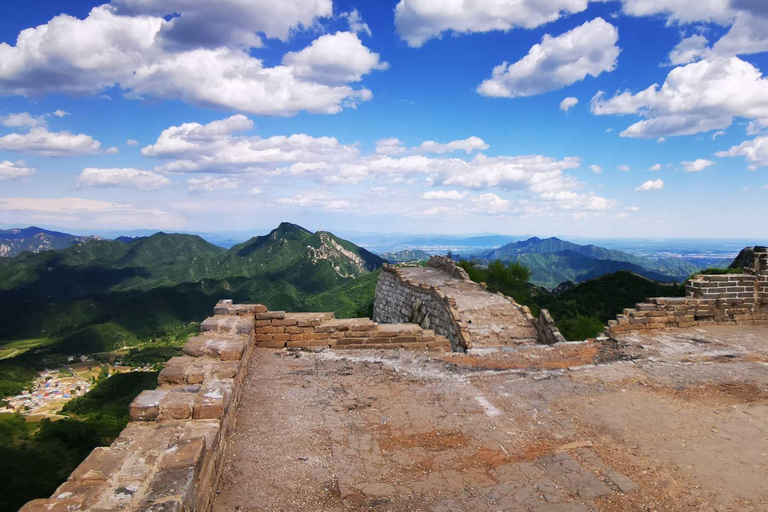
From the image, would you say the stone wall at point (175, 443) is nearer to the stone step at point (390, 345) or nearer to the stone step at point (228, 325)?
the stone step at point (228, 325)

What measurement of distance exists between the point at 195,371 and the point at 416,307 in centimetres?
1119

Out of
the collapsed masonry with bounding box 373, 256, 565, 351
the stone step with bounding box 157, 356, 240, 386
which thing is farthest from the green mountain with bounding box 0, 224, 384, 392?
the stone step with bounding box 157, 356, 240, 386

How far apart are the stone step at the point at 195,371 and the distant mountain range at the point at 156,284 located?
34517mm

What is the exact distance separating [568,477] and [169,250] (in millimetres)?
142578

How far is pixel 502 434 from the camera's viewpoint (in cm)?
470

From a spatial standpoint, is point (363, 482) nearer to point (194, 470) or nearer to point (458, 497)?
point (458, 497)

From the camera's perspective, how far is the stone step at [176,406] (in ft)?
12.0

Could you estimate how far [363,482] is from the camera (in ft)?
12.4

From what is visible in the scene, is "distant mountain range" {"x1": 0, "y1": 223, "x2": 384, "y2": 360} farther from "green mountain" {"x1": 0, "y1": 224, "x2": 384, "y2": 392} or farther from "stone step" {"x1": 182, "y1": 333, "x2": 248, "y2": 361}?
"stone step" {"x1": 182, "y1": 333, "x2": 248, "y2": 361}

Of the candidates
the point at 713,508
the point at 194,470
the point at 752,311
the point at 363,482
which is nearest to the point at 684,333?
the point at 752,311

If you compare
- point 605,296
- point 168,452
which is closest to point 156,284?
point 605,296

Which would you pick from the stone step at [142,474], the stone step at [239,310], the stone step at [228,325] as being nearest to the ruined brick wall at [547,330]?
the stone step at [239,310]

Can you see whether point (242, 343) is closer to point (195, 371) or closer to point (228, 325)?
point (228, 325)

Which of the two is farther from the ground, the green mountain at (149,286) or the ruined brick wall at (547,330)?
A: the ruined brick wall at (547,330)
